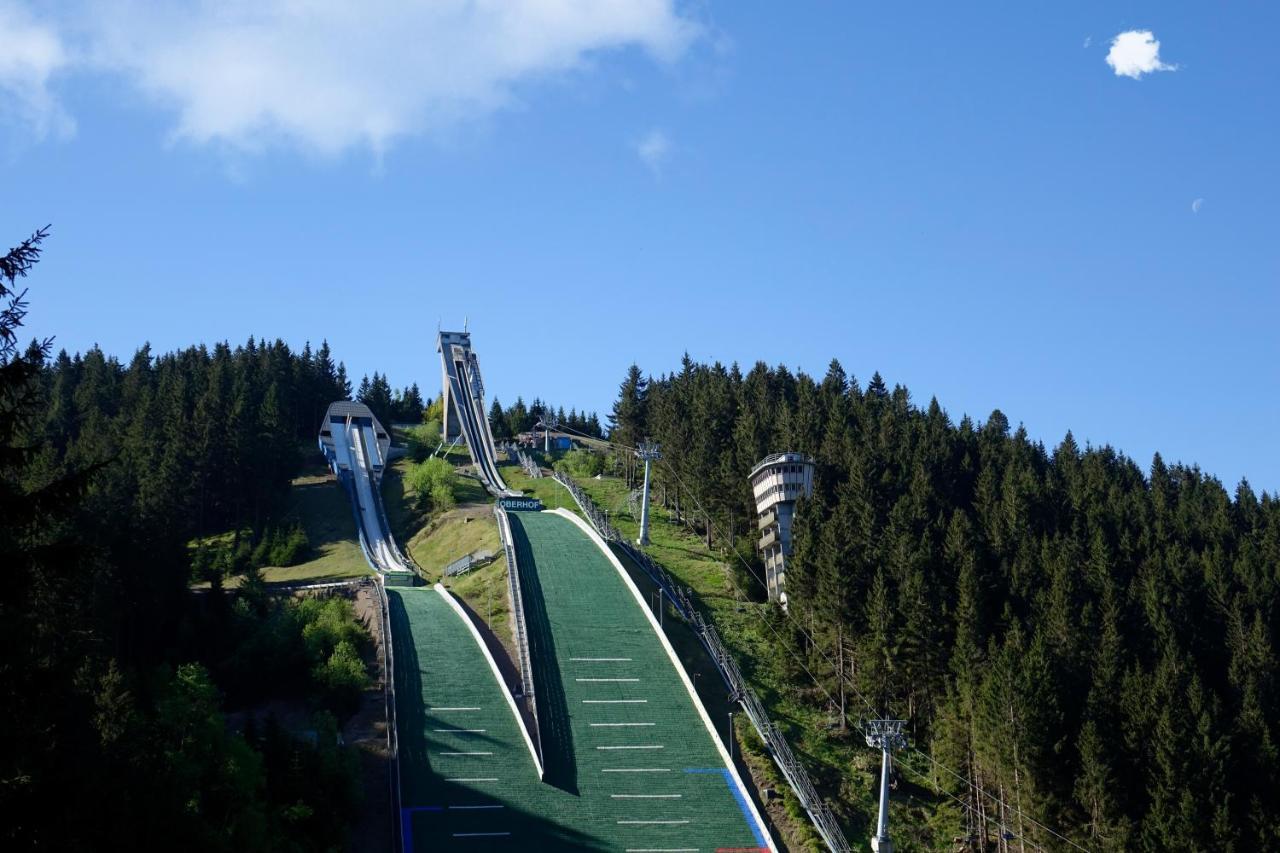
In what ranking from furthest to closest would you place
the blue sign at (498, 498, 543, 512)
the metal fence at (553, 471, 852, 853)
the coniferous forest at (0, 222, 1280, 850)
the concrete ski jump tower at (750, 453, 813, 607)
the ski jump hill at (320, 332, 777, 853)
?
the blue sign at (498, 498, 543, 512), the concrete ski jump tower at (750, 453, 813, 607), the metal fence at (553, 471, 852, 853), the ski jump hill at (320, 332, 777, 853), the coniferous forest at (0, 222, 1280, 850)

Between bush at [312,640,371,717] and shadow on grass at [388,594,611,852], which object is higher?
bush at [312,640,371,717]

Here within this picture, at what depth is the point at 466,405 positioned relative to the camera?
309 ft

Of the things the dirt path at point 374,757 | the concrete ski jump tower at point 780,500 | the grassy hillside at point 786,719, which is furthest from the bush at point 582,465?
the dirt path at point 374,757

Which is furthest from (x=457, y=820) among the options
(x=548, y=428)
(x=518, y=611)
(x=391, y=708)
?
(x=548, y=428)

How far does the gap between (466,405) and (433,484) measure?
20602mm

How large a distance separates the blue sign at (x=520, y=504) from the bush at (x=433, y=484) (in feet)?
16.9

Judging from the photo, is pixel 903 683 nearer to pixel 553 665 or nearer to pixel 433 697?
pixel 553 665

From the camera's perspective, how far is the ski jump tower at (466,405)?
8650cm

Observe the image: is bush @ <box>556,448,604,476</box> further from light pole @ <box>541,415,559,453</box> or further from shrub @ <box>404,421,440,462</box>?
shrub @ <box>404,421,440,462</box>

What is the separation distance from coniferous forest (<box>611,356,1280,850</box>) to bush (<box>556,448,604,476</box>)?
1715 centimetres

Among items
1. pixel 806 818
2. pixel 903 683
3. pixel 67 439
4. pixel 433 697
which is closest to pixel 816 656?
pixel 903 683

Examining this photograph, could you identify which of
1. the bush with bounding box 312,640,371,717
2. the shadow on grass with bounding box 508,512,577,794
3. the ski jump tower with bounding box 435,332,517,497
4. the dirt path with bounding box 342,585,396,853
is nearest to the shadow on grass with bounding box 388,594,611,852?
the dirt path with bounding box 342,585,396,853

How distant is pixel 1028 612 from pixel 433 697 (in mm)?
19713

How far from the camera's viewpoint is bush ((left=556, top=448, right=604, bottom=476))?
84.2 m
